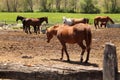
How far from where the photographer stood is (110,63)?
5.03 metres

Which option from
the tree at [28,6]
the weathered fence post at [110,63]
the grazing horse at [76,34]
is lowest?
the tree at [28,6]

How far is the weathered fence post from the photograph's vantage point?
16.4 feet

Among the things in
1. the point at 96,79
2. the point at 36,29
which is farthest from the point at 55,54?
the point at 36,29

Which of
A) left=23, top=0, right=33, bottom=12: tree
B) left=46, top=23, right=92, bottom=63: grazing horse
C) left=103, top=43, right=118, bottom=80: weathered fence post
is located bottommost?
left=23, top=0, right=33, bottom=12: tree

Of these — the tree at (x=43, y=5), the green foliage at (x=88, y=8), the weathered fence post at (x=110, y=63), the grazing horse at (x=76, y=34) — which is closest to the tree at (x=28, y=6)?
the tree at (x=43, y=5)

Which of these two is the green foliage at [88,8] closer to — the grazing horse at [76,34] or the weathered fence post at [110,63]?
the grazing horse at [76,34]

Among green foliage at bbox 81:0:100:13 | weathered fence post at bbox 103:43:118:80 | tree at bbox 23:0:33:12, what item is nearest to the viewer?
weathered fence post at bbox 103:43:118:80

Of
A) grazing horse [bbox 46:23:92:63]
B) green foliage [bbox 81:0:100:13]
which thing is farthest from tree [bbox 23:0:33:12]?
grazing horse [bbox 46:23:92:63]

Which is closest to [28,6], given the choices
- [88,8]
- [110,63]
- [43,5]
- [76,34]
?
[43,5]

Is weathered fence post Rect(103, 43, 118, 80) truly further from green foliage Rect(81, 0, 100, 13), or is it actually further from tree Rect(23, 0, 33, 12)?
tree Rect(23, 0, 33, 12)

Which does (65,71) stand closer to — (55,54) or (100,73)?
(100,73)

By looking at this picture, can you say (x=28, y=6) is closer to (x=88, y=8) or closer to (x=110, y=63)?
(x=88, y=8)

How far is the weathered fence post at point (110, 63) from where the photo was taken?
16.4 feet

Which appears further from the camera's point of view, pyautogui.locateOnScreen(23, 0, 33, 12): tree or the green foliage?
Answer: pyautogui.locateOnScreen(23, 0, 33, 12): tree
